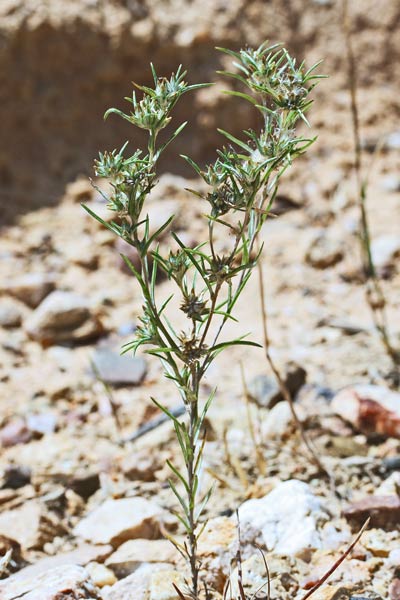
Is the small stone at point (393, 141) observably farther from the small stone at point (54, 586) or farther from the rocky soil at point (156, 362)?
the small stone at point (54, 586)

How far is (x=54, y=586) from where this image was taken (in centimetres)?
135

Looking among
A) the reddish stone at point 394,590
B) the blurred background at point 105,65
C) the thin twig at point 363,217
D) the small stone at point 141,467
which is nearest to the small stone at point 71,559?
the small stone at point 141,467

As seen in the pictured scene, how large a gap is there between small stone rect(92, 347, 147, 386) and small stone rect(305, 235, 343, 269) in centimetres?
127

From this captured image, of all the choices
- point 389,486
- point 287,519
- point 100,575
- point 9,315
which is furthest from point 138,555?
point 9,315

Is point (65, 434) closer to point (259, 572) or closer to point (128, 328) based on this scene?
point (128, 328)

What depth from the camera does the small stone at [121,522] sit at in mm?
1778

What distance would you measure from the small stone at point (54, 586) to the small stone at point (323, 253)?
8.52 feet

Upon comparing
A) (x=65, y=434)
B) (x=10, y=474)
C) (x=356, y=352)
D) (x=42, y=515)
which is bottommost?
(x=42, y=515)

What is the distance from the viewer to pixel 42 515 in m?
1.88

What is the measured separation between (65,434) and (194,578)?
1.39 metres

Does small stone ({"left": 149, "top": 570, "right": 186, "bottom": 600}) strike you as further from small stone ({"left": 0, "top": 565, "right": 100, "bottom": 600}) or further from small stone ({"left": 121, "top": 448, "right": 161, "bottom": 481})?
small stone ({"left": 121, "top": 448, "right": 161, "bottom": 481})

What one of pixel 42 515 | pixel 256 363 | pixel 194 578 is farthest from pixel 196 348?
pixel 256 363

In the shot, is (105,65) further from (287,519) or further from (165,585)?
(165,585)

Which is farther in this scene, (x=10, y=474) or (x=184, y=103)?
(x=184, y=103)
